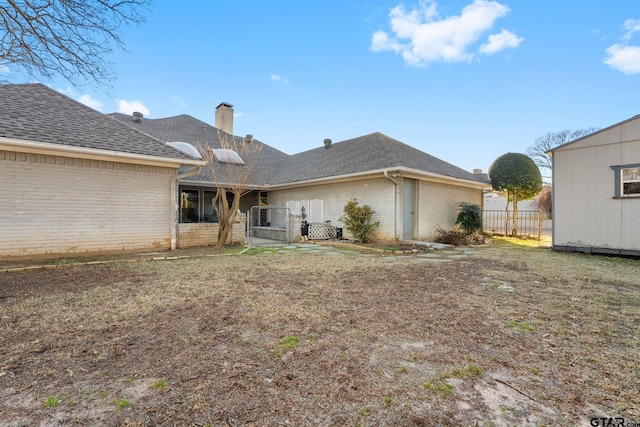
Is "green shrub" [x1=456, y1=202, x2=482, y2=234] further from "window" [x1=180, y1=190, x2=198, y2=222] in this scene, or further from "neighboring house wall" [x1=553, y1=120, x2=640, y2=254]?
"window" [x1=180, y1=190, x2=198, y2=222]

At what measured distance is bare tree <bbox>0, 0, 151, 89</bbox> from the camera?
474 centimetres

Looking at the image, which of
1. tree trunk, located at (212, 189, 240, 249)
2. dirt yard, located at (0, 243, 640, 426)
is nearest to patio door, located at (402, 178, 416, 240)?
tree trunk, located at (212, 189, 240, 249)

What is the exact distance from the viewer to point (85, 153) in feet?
24.2

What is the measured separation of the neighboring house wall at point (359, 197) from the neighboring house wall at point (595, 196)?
17.0ft

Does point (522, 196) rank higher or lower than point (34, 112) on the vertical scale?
lower

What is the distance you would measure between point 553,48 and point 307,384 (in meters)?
13.1

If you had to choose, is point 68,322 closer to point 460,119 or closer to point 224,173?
point 224,173

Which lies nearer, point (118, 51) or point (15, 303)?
point (15, 303)

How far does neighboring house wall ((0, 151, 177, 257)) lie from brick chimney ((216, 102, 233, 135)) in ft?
37.0

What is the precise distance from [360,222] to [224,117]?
12.7 metres

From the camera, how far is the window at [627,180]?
8.28 meters

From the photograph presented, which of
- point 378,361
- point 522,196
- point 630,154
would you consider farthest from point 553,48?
point 378,361

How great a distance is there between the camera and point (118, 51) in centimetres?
571

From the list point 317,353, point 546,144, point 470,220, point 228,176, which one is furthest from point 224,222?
point 546,144
